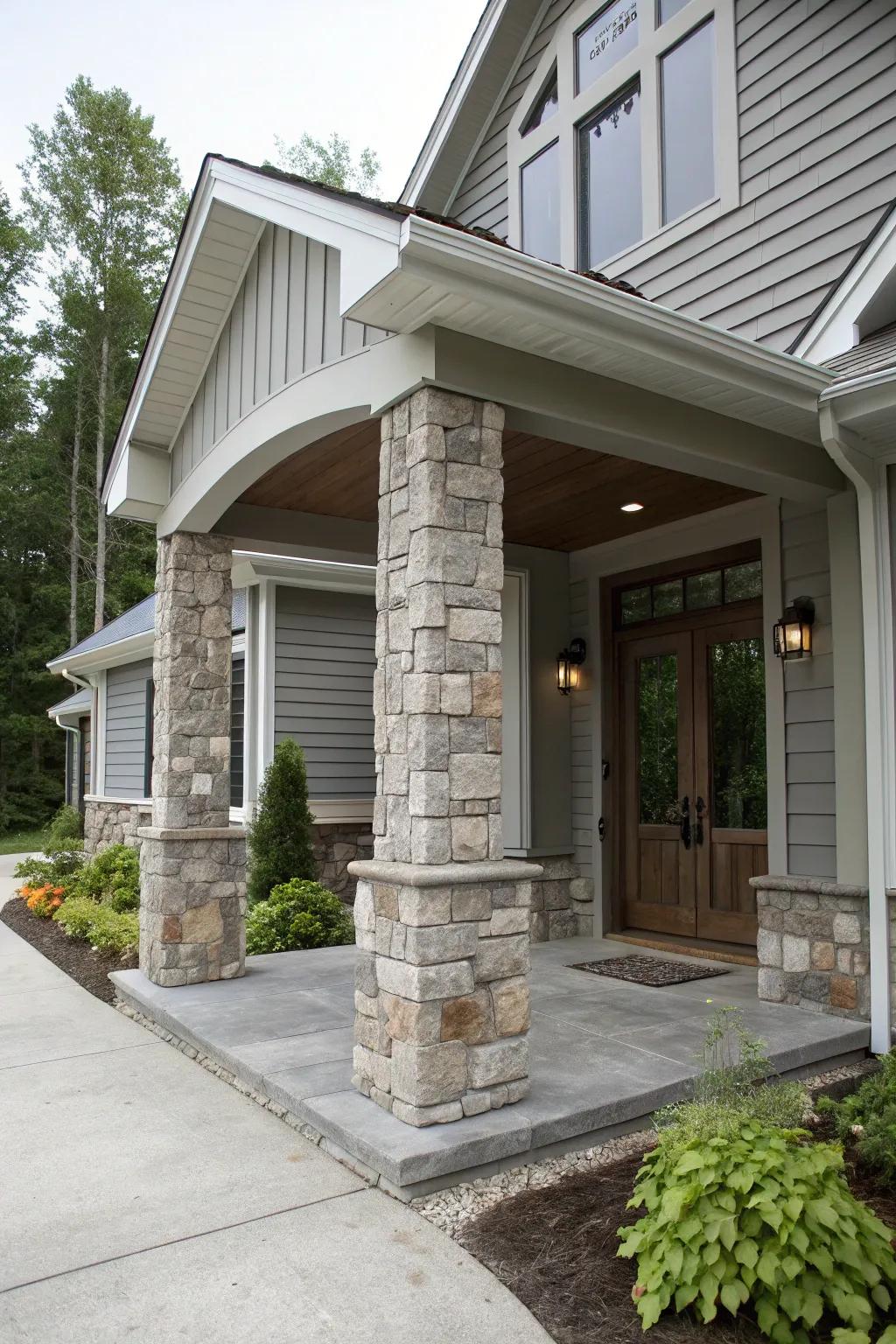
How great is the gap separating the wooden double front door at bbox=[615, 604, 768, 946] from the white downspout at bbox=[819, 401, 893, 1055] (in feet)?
4.12

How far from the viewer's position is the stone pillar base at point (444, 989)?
133 inches

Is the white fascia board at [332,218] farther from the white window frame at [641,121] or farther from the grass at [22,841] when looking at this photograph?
the grass at [22,841]

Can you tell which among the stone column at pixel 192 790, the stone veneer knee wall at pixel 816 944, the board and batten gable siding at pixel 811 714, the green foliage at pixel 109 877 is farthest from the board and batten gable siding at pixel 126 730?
the stone veneer knee wall at pixel 816 944

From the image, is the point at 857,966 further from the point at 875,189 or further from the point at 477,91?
the point at 477,91

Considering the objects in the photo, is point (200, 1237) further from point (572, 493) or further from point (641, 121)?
point (641, 121)

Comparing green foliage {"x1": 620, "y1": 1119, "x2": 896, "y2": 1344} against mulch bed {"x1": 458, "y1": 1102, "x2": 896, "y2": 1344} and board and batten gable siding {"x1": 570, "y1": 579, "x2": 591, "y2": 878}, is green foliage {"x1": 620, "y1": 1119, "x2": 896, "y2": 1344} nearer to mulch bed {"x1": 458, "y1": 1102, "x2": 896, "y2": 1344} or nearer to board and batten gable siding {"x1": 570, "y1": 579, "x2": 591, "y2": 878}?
mulch bed {"x1": 458, "y1": 1102, "x2": 896, "y2": 1344}

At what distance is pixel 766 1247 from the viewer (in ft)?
7.92

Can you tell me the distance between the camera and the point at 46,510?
66.7 feet

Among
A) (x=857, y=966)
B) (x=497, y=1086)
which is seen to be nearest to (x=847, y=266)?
(x=857, y=966)

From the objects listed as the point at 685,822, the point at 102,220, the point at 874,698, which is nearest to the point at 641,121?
the point at 874,698

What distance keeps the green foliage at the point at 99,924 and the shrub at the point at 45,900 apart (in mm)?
362

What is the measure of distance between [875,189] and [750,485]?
5.96ft

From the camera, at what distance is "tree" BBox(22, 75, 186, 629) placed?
18625 millimetres

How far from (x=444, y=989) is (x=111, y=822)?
10.2 meters
